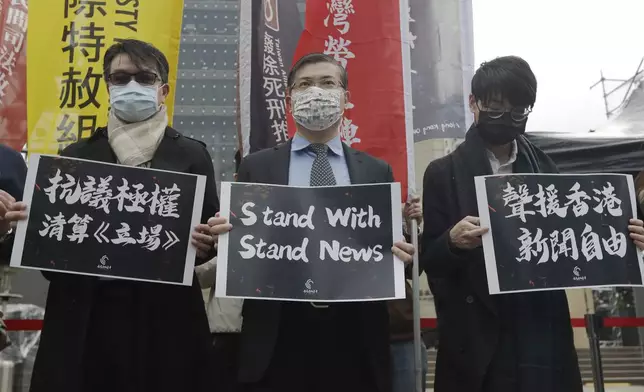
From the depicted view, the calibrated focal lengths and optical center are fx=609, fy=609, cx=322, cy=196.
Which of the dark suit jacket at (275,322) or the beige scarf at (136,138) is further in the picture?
the beige scarf at (136,138)

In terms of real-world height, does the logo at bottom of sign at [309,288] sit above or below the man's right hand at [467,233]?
below

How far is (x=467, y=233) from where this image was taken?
90.9 inches

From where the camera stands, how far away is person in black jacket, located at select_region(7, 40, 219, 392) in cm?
221

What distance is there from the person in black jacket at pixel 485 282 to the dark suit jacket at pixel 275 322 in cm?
28

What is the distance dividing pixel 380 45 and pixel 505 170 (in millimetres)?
1739

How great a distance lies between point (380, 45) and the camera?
4.09 metres

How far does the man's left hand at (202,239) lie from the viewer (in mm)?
2359

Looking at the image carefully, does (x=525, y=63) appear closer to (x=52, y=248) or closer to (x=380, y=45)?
(x=380, y=45)

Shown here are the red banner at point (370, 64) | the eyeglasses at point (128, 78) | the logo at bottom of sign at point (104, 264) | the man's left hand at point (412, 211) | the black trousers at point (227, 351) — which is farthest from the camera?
the red banner at point (370, 64)

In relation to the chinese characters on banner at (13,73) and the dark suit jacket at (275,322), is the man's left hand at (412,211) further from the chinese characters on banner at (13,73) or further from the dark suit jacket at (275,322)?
the chinese characters on banner at (13,73)

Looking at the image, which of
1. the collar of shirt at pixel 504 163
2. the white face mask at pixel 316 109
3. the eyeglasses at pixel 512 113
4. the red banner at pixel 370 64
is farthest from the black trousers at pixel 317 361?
the red banner at pixel 370 64

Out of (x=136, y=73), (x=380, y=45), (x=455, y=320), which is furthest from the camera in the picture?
(x=380, y=45)

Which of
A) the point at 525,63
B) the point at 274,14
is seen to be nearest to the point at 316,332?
the point at 525,63

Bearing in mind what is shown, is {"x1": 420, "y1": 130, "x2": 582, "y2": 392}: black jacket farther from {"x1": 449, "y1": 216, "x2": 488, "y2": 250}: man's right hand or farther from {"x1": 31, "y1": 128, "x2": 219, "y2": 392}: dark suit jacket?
{"x1": 31, "y1": 128, "x2": 219, "y2": 392}: dark suit jacket
